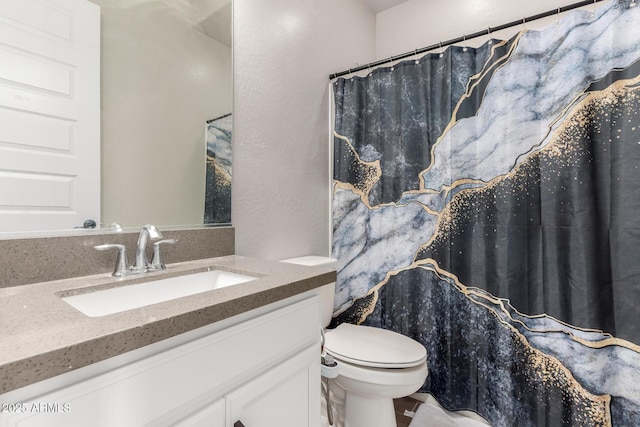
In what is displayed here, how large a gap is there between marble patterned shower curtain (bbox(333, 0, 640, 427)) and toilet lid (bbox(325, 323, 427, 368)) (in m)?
0.28

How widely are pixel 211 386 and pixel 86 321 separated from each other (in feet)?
0.88

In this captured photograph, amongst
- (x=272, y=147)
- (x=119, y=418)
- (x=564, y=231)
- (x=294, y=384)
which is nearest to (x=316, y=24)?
(x=272, y=147)

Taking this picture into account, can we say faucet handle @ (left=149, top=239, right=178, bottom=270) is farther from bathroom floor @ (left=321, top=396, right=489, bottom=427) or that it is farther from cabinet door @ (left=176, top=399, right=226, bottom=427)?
bathroom floor @ (left=321, top=396, right=489, bottom=427)

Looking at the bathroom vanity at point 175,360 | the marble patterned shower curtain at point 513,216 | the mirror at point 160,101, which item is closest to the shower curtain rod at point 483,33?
the marble patterned shower curtain at point 513,216

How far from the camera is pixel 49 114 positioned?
2.94ft

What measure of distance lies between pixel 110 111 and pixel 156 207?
35cm

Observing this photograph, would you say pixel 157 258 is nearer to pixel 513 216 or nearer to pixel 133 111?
pixel 133 111

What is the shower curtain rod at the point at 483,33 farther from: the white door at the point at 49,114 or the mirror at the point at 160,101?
the white door at the point at 49,114

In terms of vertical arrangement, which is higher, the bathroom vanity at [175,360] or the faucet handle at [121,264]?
the faucet handle at [121,264]

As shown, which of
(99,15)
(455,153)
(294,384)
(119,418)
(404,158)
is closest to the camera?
(119,418)

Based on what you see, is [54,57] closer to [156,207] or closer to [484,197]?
[156,207]

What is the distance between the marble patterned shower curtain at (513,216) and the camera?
3.90 feet

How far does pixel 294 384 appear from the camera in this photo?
86cm

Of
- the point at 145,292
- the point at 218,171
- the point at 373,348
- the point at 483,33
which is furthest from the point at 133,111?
the point at 483,33
